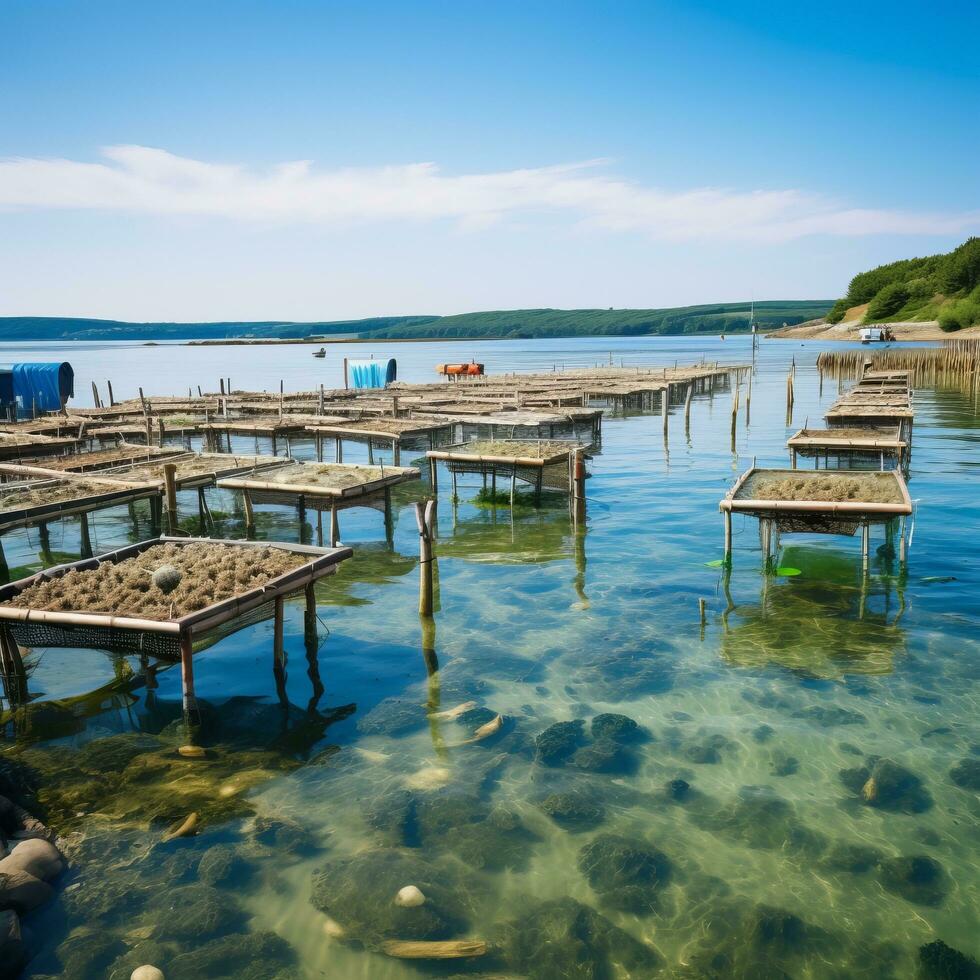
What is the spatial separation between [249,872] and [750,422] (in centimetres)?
3772

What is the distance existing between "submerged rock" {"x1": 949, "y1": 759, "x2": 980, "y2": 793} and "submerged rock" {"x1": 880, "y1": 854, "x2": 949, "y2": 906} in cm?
139

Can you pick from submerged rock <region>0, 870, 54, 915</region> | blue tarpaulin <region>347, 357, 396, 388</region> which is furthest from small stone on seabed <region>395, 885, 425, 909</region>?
blue tarpaulin <region>347, 357, 396, 388</region>

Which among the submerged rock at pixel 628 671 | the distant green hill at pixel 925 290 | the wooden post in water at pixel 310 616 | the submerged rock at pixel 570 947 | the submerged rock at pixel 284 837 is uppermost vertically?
the distant green hill at pixel 925 290

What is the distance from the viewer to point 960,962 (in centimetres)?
614

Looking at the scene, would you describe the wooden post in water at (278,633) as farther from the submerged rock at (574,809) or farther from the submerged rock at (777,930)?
the submerged rock at (777,930)

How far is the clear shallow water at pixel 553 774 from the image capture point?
6562 millimetres

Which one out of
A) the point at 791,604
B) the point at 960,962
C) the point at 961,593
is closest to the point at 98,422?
the point at 791,604

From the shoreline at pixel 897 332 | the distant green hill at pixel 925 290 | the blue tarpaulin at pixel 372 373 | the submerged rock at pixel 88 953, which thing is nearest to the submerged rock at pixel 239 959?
the submerged rock at pixel 88 953

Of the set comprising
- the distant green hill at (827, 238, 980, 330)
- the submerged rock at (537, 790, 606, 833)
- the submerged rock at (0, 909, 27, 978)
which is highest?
the distant green hill at (827, 238, 980, 330)

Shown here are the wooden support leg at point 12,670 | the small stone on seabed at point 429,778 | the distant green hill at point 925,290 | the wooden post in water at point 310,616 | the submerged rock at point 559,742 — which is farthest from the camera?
the distant green hill at point 925,290

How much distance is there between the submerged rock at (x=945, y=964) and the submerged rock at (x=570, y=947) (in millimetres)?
1879

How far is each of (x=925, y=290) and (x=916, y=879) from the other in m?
132

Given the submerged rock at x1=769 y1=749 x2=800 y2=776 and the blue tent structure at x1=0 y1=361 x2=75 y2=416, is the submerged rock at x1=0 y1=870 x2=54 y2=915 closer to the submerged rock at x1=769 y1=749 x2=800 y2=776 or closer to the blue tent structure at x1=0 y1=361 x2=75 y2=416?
the submerged rock at x1=769 y1=749 x2=800 y2=776

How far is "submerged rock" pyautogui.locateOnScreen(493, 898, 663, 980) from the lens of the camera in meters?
6.19
